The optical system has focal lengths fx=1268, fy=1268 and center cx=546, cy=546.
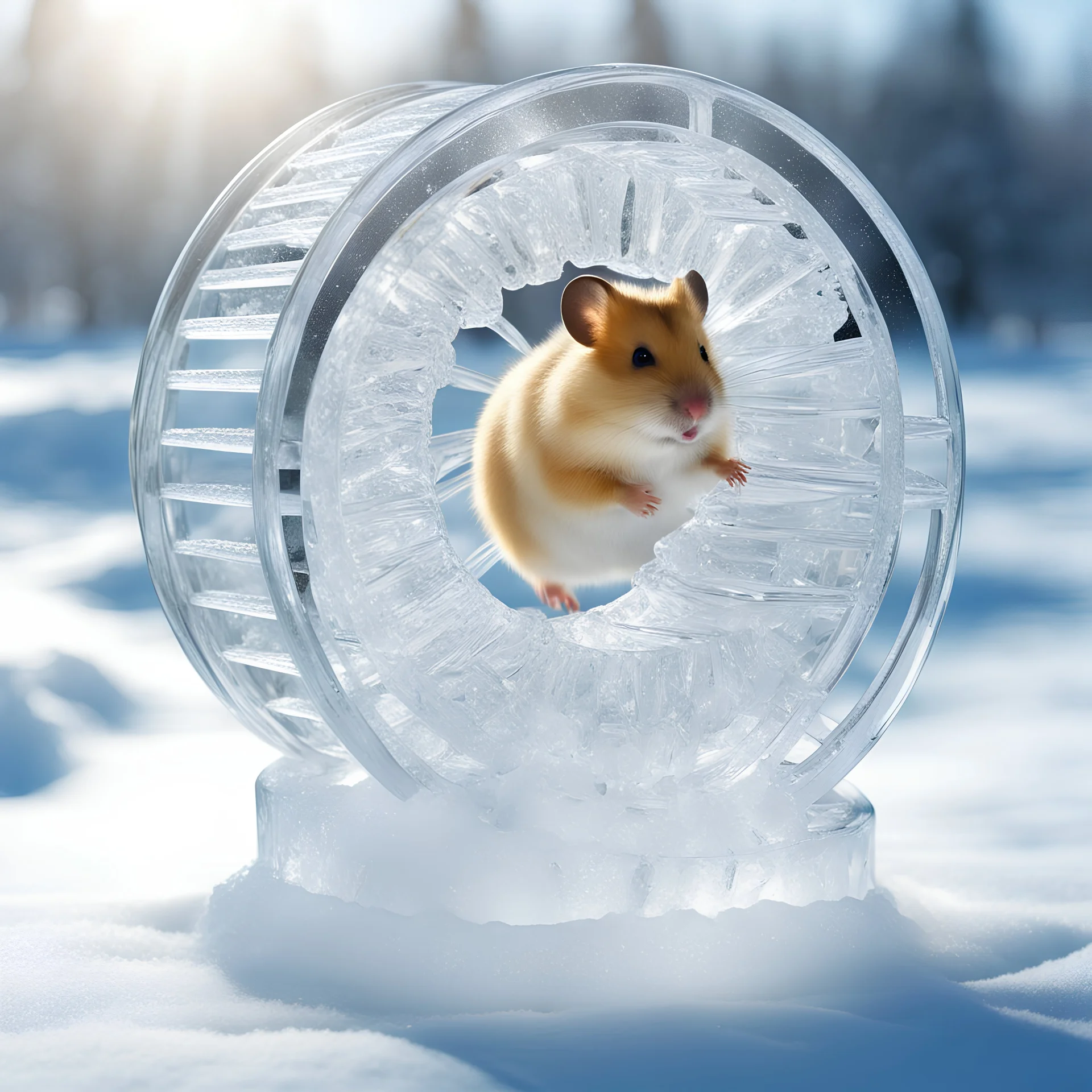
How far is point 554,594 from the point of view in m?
2.86

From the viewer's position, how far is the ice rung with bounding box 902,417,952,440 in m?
2.33

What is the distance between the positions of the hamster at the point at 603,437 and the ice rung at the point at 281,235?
49 cm

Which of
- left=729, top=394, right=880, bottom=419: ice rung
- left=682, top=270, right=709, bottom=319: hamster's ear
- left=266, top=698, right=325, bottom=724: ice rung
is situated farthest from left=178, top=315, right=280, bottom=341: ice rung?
left=729, top=394, right=880, bottom=419: ice rung

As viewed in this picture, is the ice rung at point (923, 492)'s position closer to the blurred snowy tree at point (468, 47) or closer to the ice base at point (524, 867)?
the ice base at point (524, 867)

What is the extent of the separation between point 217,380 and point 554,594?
915 millimetres

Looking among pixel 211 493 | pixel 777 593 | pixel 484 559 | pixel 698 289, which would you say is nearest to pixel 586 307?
A: pixel 698 289

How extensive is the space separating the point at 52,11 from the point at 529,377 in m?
11.0

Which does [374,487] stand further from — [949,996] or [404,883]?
[949,996]

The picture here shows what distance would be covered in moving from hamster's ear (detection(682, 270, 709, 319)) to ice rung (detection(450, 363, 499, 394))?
0.60m

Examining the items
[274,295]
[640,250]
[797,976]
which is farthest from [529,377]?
[797,976]

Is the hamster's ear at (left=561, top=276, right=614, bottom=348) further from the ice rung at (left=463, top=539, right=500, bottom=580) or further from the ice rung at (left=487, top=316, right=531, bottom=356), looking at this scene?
the ice rung at (left=463, top=539, right=500, bottom=580)

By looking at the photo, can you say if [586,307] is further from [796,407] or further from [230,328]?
[230,328]

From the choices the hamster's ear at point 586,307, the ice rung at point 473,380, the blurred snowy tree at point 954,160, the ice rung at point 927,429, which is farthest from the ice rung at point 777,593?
the blurred snowy tree at point 954,160

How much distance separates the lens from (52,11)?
455 inches
